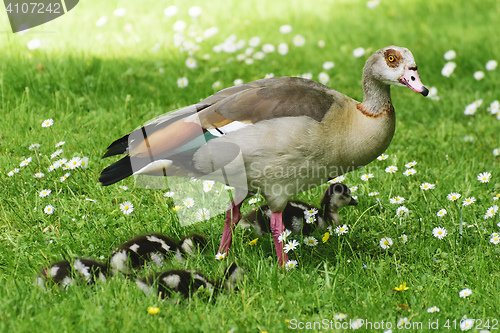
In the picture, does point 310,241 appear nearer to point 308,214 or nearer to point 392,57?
point 308,214

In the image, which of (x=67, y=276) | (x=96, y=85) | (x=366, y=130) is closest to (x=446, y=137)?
(x=366, y=130)

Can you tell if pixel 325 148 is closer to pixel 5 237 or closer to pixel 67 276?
pixel 67 276

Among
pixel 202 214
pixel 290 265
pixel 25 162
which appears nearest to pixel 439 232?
pixel 290 265

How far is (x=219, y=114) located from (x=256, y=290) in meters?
1.12

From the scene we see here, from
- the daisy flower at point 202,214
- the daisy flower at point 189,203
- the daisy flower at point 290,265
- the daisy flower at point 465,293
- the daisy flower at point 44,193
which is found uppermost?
the daisy flower at point 44,193

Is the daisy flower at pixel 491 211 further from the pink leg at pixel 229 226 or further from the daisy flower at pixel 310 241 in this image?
the pink leg at pixel 229 226

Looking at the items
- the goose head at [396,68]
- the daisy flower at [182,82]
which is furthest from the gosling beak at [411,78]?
the daisy flower at [182,82]

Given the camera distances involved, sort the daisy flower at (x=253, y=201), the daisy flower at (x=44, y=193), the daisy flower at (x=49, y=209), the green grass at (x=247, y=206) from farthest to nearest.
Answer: the daisy flower at (x=253, y=201) < the daisy flower at (x=44, y=193) < the daisy flower at (x=49, y=209) < the green grass at (x=247, y=206)

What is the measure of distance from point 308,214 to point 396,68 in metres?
1.25

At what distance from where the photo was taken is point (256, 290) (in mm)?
3629

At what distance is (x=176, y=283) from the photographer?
134 inches

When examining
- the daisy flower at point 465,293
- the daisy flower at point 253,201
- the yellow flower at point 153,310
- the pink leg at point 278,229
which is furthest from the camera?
the daisy flower at point 253,201

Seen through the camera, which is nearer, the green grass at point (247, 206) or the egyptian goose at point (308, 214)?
the green grass at point (247, 206)

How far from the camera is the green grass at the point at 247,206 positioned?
336 cm
